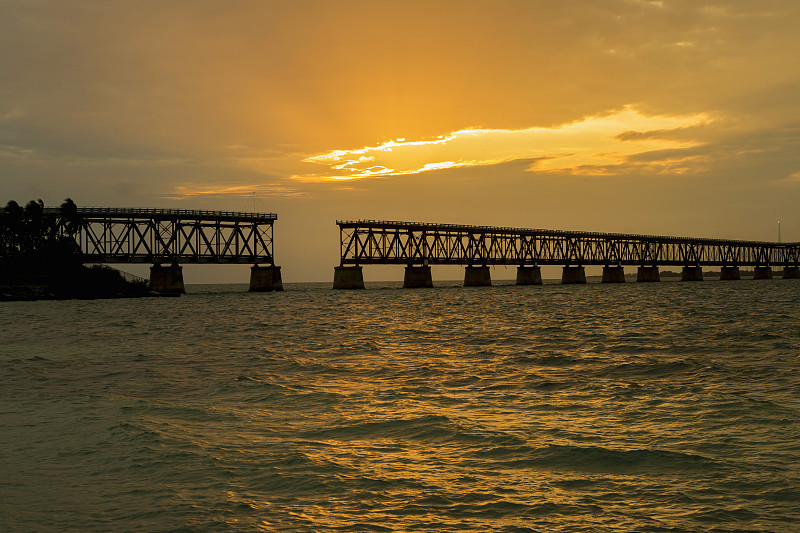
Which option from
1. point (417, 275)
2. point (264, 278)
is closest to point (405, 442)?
point (264, 278)

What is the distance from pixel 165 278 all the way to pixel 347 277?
144 feet

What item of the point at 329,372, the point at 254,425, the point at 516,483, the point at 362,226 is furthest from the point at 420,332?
the point at 362,226

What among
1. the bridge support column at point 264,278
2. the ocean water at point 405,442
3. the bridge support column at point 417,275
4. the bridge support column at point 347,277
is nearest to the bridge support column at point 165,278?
the bridge support column at point 264,278

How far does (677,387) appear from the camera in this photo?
2208 cm

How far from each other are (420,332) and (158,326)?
21996 mm

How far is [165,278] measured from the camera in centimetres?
14050

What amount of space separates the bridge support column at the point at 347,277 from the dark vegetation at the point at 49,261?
4989 centimetres

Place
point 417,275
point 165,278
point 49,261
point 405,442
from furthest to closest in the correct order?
1. point 417,275
2. point 165,278
3. point 49,261
4. point 405,442

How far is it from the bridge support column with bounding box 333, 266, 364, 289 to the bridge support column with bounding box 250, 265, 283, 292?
50.7 ft

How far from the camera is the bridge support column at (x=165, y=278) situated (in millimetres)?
139500

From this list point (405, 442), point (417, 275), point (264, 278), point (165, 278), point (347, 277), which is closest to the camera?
point (405, 442)

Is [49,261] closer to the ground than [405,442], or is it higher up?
higher up

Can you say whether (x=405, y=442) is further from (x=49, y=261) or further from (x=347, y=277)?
(x=347, y=277)

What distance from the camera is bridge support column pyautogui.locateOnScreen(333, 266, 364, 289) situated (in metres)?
165
